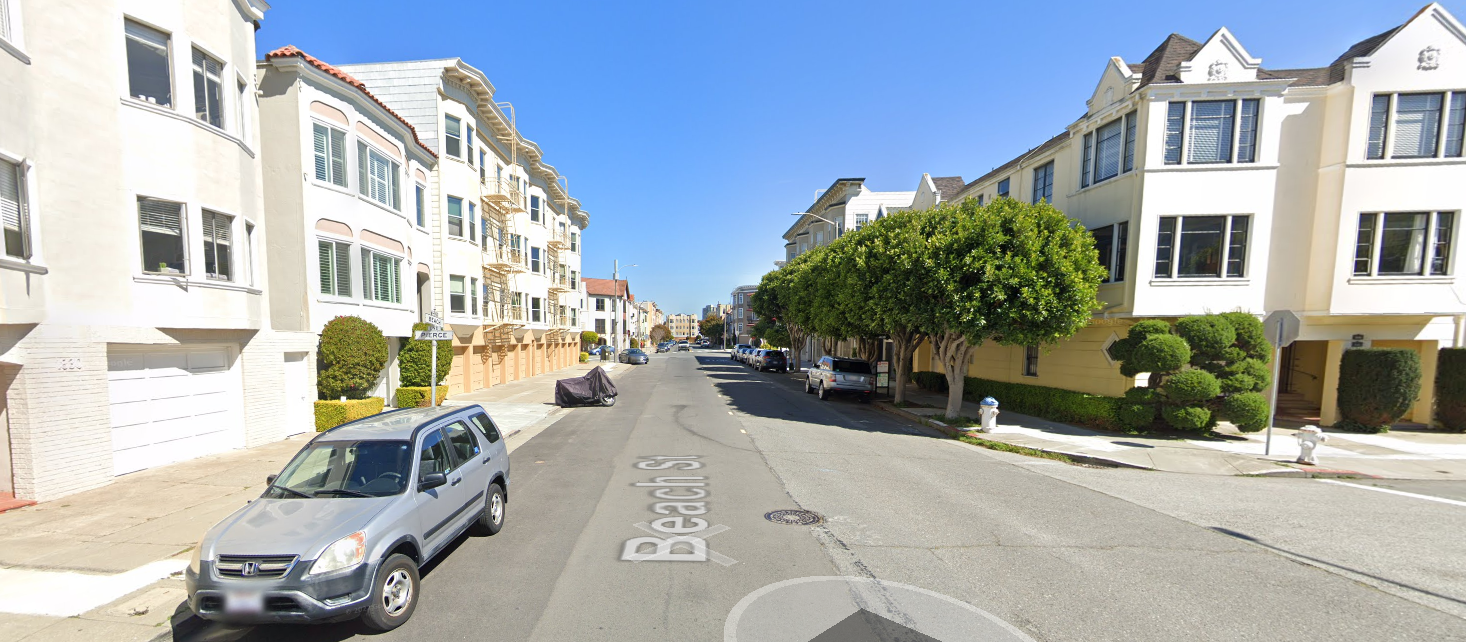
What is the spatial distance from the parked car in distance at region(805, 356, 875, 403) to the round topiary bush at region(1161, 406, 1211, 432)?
9.79m

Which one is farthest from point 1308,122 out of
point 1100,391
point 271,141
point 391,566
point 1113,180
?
point 271,141

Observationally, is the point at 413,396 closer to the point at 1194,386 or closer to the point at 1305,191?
the point at 1194,386

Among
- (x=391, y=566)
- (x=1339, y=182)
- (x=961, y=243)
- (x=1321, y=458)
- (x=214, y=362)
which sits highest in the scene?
(x=1339, y=182)

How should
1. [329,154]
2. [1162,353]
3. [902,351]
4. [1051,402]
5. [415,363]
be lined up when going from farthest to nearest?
[902,351]
[415,363]
[1051,402]
[329,154]
[1162,353]

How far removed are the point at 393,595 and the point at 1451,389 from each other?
76.7 ft

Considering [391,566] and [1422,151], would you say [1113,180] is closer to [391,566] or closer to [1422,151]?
[1422,151]

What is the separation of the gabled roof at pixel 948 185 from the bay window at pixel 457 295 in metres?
22.6

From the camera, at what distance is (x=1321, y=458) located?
1112cm

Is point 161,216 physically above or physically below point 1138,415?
above

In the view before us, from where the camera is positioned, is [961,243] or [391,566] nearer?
[391,566]

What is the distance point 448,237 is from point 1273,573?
22977 millimetres

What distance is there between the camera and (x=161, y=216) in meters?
9.41

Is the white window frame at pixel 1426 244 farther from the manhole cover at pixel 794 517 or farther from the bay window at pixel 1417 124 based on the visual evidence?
the manhole cover at pixel 794 517

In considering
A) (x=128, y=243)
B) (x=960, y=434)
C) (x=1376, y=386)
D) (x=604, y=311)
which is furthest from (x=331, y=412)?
(x=604, y=311)
